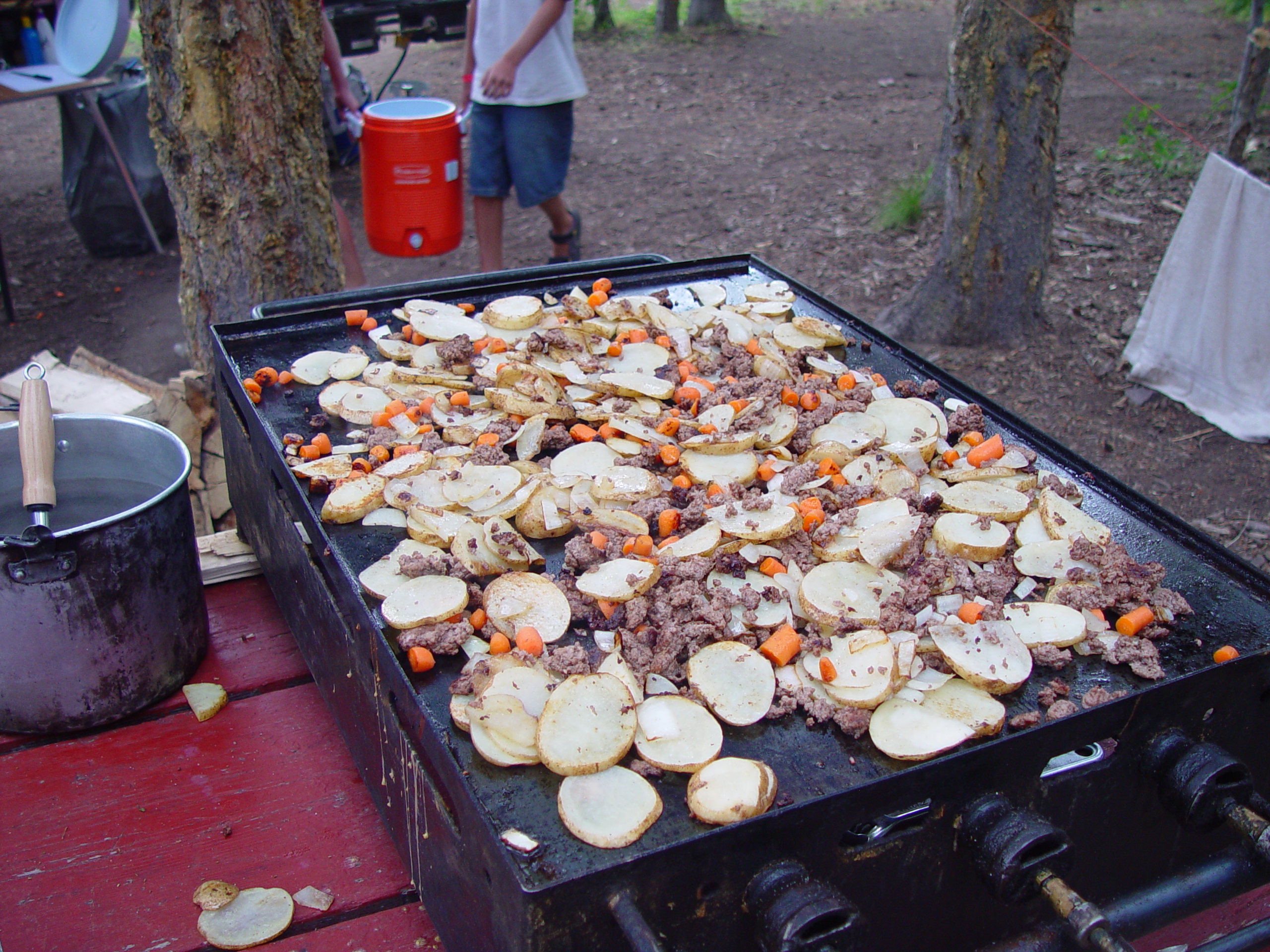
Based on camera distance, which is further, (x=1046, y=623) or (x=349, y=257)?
(x=349, y=257)

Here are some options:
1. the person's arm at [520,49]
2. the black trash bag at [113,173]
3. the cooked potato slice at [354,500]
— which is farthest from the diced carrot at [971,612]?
the black trash bag at [113,173]

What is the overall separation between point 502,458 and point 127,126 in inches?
202

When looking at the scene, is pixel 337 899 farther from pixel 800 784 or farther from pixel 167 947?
pixel 800 784

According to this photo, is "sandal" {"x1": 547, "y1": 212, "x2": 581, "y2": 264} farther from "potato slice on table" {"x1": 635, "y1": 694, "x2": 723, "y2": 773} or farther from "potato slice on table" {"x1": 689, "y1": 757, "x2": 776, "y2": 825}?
"potato slice on table" {"x1": 689, "y1": 757, "x2": 776, "y2": 825}

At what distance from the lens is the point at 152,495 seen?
6.34ft

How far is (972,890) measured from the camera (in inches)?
52.7

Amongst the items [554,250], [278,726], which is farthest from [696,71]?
[278,726]

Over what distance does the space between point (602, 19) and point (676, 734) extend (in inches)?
490

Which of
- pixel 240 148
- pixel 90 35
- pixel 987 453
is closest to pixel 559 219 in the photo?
pixel 240 148

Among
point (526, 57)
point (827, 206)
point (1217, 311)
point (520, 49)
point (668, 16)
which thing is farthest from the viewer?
point (668, 16)

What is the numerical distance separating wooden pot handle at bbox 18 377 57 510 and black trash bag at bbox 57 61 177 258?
180 inches

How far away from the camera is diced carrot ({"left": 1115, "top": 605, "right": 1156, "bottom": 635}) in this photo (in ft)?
4.77

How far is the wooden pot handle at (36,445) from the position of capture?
1593mm

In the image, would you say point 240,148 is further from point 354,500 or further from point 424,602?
point 424,602
